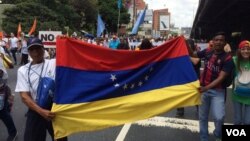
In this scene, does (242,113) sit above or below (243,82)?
below

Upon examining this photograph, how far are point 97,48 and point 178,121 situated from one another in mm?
4125

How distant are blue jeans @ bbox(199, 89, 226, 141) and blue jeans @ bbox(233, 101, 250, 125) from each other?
30 cm

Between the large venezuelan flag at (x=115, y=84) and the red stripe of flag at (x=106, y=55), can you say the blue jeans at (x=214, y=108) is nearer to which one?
the large venezuelan flag at (x=115, y=84)

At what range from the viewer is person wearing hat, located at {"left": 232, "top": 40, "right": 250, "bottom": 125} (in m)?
6.41

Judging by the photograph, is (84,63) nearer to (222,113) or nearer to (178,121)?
(222,113)

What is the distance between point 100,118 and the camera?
542cm

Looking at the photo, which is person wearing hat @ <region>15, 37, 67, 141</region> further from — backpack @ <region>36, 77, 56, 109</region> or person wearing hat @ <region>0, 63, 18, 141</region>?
person wearing hat @ <region>0, 63, 18, 141</region>

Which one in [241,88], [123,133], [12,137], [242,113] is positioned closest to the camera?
[241,88]

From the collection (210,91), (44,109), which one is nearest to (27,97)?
(44,109)

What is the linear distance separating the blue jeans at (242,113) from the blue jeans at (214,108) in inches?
11.8

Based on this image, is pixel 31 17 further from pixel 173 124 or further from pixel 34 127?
pixel 34 127

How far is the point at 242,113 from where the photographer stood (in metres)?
6.56

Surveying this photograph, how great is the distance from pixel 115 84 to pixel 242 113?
2.13 meters

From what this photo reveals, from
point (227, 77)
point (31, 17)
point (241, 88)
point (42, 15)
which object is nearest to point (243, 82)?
point (241, 88)
